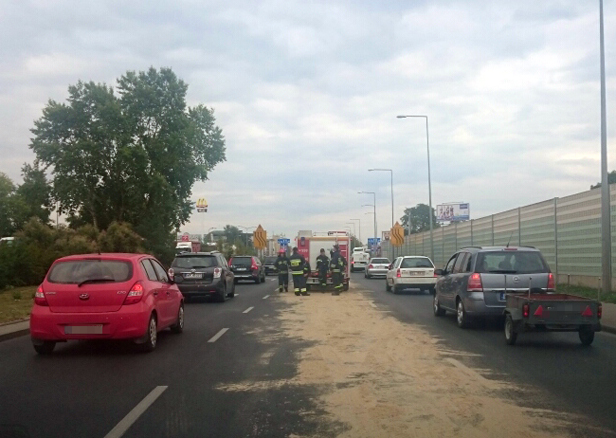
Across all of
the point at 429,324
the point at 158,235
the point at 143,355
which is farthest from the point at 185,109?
the point at 143,355

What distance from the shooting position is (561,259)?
28234mm

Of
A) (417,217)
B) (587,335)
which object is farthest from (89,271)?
(417,217)

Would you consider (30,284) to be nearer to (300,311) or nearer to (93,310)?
(300,311)

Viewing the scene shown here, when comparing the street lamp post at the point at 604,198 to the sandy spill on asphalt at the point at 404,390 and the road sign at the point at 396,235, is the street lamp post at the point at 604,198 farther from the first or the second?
the road sign at the point at 396,235

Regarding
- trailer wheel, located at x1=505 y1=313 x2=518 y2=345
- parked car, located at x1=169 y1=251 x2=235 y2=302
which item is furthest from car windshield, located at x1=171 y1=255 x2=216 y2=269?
trailer wheel, located at x1=505 y1=313 x2=518 y2=345

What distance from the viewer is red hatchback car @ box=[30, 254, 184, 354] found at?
11477mm

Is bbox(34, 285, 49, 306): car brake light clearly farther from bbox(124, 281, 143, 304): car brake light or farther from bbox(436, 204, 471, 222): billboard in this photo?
bbox(436, 204, 471, 222): billboard

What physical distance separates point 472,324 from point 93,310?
8.49m

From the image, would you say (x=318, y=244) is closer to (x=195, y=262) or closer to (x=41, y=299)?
(x=195, y=262)

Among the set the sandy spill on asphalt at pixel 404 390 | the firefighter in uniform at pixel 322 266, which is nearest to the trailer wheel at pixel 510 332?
the sandy spill on asphalt at pixel 404 390

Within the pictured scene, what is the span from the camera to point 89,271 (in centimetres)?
1194

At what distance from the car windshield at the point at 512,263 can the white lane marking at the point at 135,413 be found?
27.3ft

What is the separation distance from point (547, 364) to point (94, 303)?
695 cm

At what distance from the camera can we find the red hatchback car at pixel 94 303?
1148cm
